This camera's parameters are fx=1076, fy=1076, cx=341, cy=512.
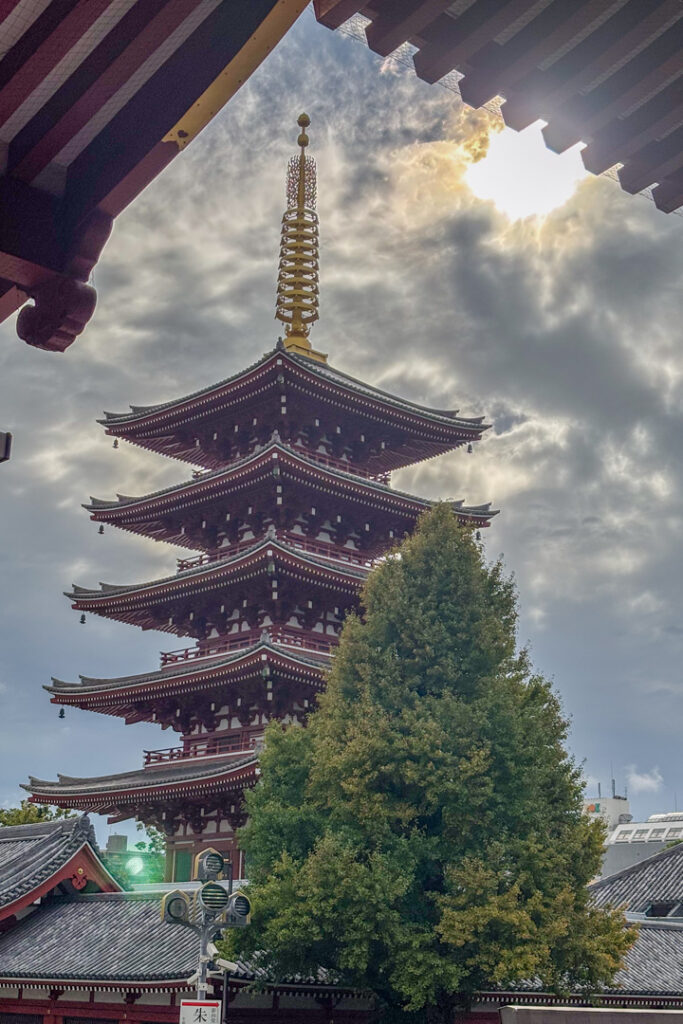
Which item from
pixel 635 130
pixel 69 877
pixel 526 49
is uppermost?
pixel 526 49

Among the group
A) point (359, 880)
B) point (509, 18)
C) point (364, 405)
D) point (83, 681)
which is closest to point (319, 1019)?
point (359, 880)

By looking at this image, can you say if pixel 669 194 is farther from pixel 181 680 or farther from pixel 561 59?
pixel 181 680

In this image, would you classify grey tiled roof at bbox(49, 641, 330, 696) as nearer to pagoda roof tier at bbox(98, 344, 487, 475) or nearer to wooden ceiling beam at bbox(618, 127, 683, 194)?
pagoda roof tier at bbox(98, 344, 487, 475)

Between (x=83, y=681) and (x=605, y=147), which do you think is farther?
(x=83, y=681)

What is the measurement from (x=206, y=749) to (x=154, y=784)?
2.38 meters

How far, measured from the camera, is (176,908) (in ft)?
60.5

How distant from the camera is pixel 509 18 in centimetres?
443

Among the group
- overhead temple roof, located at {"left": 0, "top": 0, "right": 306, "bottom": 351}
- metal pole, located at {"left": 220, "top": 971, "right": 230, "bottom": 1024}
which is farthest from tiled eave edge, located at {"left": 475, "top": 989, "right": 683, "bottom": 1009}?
overhead temple roof, located at {"left": 0, "top": 0, "right": 306, "bottom": 351}

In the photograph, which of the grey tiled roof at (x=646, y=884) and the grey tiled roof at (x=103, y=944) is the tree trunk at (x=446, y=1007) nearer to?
the grey tiled roof at (x=103, y=944)

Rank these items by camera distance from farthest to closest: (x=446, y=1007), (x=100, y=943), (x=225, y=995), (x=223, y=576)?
(x=223, y=576)
(x=100, y=943)
(x=446, y=1007)
(x=225, y=995)

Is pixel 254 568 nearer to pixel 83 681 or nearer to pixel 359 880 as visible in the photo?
pixel 83 681

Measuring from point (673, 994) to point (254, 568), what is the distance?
1599 cm

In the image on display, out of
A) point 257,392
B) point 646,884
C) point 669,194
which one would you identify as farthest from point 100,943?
point 669,194

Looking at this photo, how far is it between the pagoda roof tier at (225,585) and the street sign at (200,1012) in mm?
17473
